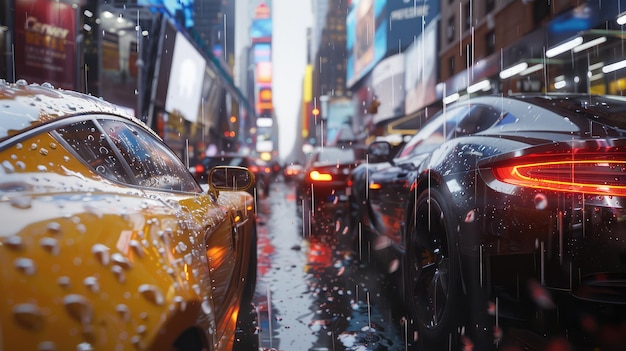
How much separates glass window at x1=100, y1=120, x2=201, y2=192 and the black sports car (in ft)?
4.89

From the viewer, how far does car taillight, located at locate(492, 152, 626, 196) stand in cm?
A: 229

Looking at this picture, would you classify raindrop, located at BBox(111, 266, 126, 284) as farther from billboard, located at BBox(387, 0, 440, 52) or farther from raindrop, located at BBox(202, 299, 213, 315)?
billboard, located at BBox(387, 0, 440, 52)

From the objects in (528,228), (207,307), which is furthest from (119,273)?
(528,228)

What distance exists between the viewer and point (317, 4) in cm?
16600

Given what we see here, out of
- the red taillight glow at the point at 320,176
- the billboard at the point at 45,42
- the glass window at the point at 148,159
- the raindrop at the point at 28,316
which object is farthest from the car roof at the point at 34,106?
the billboard at the point at 45,42

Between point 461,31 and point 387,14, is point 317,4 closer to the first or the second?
point 387,14

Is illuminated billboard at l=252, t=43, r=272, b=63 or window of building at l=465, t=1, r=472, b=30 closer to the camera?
window of building at l=465, t=1, r=472, b=30

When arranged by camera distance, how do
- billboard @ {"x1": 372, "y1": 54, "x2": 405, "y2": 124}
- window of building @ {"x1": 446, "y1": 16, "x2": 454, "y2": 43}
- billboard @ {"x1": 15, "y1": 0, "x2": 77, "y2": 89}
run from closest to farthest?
billboard @ {"x1": 15, "y1": 0, "x2": 77, "y2": 89}, window of building @ {"x1": 446, "y1": 16, "x2": 454, "y2": 43}, billboard @ {"x1": 372, "y1": 54, "x2": 405, "y2": 124}

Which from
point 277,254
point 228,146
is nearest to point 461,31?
point 277,254

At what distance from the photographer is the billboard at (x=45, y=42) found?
745 inches

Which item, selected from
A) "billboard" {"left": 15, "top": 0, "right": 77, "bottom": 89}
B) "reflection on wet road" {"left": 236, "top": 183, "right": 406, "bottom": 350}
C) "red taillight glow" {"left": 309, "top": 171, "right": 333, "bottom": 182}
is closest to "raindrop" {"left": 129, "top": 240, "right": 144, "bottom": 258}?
"reflection on wet road" {"left": 236, "top": 183, "right": 406, "bottom": 350}

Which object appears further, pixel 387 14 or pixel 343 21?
pixel 343 21

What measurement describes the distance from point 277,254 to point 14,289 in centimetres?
630

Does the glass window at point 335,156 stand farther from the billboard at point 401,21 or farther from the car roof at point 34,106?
the billboard at point 401,21
